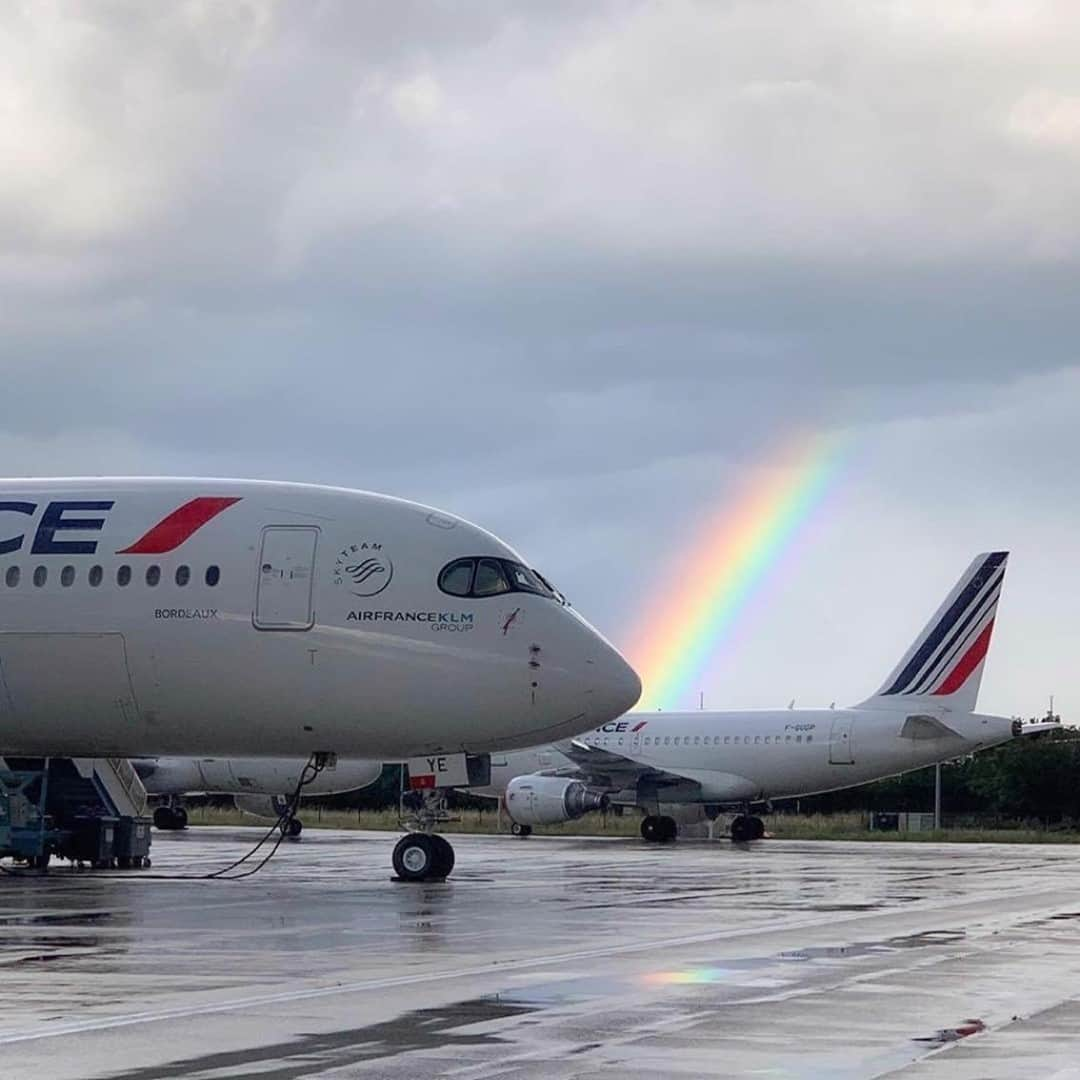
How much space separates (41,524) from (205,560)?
252cm

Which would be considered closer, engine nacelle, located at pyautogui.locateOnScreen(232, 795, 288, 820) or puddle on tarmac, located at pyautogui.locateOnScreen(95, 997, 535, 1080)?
puddle on tarmac, located at pyautogui.locateOnScreen(95, 997, 535, 1080)

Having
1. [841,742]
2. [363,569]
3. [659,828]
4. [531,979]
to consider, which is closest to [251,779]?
[659,828]

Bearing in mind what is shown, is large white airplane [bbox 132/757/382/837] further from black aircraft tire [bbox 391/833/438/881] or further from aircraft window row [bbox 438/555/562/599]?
aircraft window row [bbox 438/555/562/599]

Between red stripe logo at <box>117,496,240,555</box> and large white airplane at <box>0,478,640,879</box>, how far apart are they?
0.03 m

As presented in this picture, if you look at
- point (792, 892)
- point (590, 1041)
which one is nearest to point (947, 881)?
point (792, 892)

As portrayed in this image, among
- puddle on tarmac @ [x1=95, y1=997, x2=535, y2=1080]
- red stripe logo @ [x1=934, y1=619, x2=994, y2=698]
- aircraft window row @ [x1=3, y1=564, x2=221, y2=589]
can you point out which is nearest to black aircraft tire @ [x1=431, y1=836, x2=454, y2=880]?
aircraft window row @ [x1=3, y1=564, x2=221, y2=589]

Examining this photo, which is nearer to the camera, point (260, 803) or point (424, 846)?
point (424, 846)

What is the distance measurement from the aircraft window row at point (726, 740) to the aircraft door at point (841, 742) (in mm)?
679

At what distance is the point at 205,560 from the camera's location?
82.4 ft

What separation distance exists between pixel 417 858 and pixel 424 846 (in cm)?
18

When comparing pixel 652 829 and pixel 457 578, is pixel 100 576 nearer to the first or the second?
pixel 457 578

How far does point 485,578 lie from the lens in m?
25.0

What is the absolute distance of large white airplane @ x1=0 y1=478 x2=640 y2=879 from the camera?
2452 cm

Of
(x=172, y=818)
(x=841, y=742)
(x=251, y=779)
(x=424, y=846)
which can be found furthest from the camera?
(x=172, y=818)
